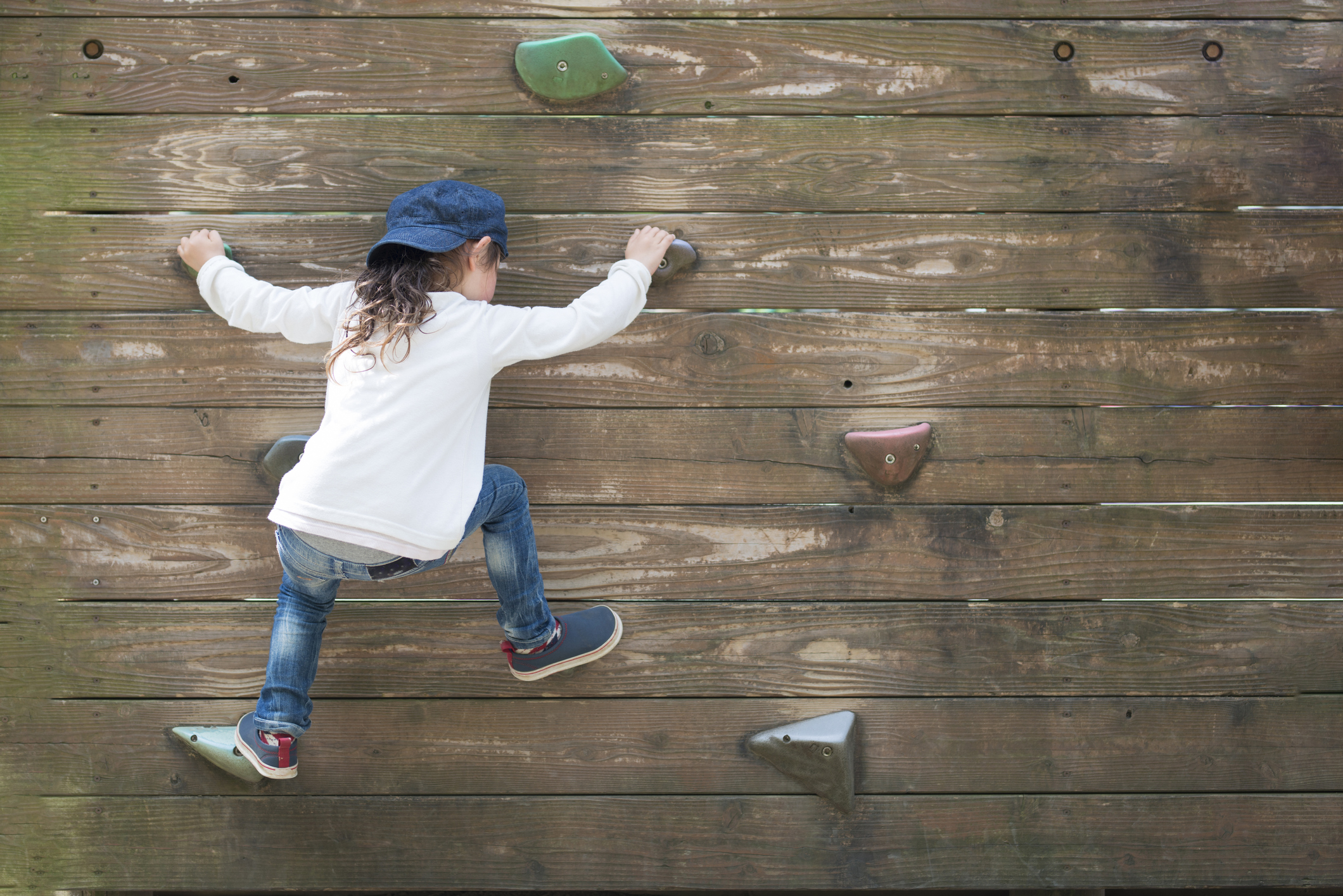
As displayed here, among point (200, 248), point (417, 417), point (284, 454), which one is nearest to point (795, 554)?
point (417, 417)

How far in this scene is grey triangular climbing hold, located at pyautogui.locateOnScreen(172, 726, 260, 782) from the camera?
1.65m

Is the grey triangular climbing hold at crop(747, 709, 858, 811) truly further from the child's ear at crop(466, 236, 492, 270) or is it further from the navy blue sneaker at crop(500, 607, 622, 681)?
the child's ear at crop(466, 236, 492, 270)

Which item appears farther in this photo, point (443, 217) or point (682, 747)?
point (682, 747)

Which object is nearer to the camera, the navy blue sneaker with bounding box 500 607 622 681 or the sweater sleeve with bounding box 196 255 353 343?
the sweater sleeve with bounding box 196 255 353 343

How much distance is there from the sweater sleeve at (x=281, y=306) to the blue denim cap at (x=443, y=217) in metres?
0.12

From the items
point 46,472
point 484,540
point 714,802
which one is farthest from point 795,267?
point 46,472

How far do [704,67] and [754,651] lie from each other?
1.20 metres

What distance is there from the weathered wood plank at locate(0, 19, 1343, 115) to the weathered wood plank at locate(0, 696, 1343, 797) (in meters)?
1.22

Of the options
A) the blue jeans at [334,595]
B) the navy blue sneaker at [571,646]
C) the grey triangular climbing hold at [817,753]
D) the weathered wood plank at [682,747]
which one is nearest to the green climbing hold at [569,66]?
the blue jeans at [334,595]

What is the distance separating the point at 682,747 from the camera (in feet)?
5.65

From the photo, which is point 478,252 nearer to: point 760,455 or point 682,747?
point 760,455

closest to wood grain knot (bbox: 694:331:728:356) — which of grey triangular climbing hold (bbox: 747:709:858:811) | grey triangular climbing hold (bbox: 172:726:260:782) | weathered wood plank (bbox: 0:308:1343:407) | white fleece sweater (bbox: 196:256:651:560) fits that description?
weathered wood plank (bbox: 0:308:1343:407)

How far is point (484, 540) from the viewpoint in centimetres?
154

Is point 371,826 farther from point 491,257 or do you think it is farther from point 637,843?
point 491,257
